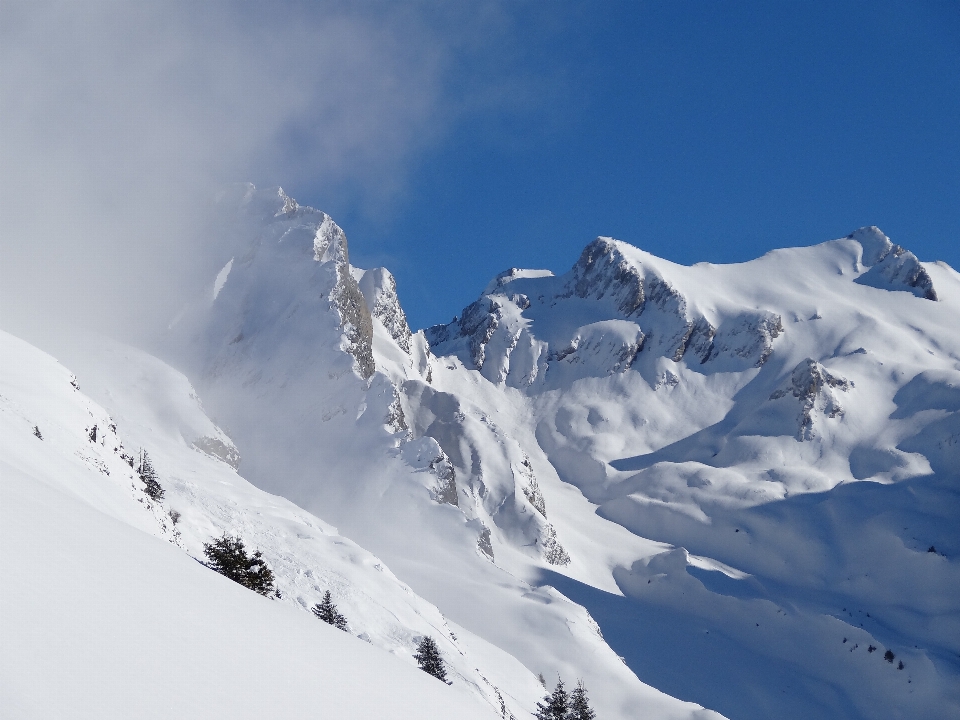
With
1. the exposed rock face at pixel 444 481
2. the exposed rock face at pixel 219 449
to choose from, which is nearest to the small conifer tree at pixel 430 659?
the exposed rock face at pixel 219 449

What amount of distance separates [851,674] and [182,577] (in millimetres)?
99911

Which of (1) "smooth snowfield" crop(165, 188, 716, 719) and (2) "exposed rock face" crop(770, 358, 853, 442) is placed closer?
(1) "smooth snowfield" crop(165, 188, 716, 719)

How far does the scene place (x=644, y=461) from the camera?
500 ft

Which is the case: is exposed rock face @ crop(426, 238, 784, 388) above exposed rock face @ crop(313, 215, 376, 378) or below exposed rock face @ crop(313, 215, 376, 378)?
above

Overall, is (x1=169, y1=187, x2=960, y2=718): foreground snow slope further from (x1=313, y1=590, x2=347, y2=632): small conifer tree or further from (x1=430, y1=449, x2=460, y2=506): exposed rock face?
(x1=313, y1=590, x2=347, y2=632): small conifer tree

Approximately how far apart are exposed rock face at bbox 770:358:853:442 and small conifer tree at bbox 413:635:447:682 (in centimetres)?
12288

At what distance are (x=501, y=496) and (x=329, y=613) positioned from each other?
276ft

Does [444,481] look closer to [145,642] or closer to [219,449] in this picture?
[219,449]

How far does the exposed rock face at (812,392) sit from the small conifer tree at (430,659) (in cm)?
12288

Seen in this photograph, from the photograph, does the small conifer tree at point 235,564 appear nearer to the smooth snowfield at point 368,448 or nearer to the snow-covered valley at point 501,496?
the snow-covered valley at point 501,496

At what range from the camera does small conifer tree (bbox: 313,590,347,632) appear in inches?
1292

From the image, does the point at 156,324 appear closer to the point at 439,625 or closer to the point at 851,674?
the point at 439,625

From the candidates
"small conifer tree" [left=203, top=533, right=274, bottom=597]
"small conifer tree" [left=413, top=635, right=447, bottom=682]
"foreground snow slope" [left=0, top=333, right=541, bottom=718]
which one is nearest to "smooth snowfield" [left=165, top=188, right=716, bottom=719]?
"small conifer tree" [left=413, top=635, right=447, bottom=682]

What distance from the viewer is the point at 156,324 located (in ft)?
332
